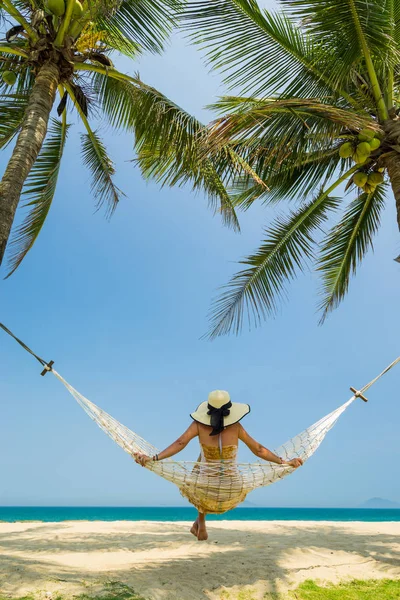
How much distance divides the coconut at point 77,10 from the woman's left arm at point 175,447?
3.03 metres

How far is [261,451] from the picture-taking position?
328cm

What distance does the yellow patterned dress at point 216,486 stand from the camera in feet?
9.82

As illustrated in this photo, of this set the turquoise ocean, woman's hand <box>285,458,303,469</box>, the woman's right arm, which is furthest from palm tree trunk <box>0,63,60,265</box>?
the turquoise ocean

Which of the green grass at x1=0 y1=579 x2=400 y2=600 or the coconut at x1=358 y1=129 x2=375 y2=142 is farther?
the coconut at x1=358 y1=129 x2=375 y2=142

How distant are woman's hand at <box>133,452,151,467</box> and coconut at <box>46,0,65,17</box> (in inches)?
122

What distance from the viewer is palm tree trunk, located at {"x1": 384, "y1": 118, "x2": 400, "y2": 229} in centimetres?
378

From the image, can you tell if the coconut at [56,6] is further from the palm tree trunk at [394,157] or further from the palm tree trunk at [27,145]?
the palm tree trunk at [394,157]

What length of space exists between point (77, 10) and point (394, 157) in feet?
8.60

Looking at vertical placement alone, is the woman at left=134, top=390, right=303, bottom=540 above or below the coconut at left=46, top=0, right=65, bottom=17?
below

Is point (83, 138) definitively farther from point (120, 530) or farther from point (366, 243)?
point (120, 530)

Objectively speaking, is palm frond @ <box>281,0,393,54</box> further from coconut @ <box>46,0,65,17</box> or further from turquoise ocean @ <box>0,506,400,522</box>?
turquoise ocean @ <box>0,506,400,522</box>

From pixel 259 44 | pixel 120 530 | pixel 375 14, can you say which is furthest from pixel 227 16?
pixel 120 530

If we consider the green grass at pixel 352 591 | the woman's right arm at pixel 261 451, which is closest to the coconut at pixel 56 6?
the woman's right arm at pixel 261 451

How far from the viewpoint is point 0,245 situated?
2891mm
